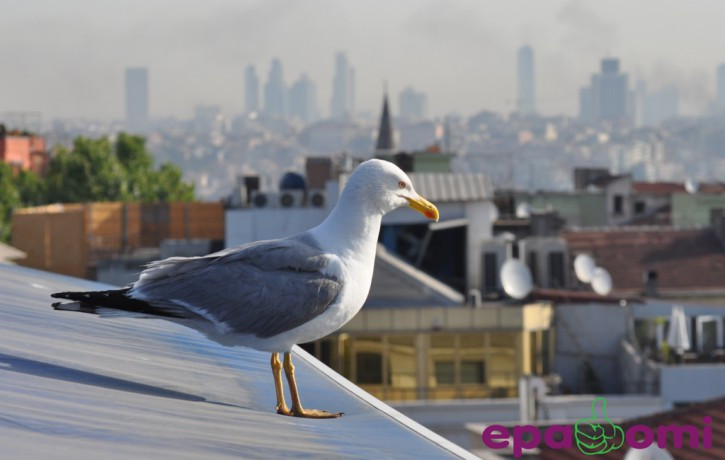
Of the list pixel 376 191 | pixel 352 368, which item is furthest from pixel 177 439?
pixel 352 368

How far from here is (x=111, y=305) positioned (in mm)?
5730

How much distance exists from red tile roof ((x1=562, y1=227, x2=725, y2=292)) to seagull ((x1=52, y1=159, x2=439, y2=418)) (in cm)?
3086

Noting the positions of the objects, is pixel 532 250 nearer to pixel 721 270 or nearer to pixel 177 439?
pixel 721 270

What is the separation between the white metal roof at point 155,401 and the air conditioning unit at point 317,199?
33.1m

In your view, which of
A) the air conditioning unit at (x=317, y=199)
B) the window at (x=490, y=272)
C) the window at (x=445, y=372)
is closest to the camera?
the window at (x=445, y=372)

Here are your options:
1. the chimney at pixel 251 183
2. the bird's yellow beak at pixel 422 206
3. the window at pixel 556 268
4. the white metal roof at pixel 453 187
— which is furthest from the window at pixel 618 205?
the bird's yellow beak at pixel 422 206

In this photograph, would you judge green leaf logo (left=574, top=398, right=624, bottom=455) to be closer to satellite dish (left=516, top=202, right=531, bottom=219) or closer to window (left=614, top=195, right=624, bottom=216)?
satellite dish (left=516, top=202, right=531, bottom=219)

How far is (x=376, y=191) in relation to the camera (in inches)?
233

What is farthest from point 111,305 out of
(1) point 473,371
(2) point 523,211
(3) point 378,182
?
(2) point 523,211

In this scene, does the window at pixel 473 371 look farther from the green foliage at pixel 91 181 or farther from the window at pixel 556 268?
the green foliage at pixel 91 181

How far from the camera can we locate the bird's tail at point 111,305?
5715mm

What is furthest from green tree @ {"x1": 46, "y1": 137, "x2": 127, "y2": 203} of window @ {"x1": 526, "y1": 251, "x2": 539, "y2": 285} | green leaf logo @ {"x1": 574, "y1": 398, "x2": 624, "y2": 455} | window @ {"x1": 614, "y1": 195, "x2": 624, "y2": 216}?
green leaf logo @ {"x1": 574, "y1": 398, "x2": 624, "y2": 455}

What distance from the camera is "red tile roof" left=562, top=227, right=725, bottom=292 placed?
121 ft

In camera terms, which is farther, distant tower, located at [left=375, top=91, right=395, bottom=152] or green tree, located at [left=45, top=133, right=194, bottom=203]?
green tree, located at [left=45, top=133, right=194, bottom=203]
